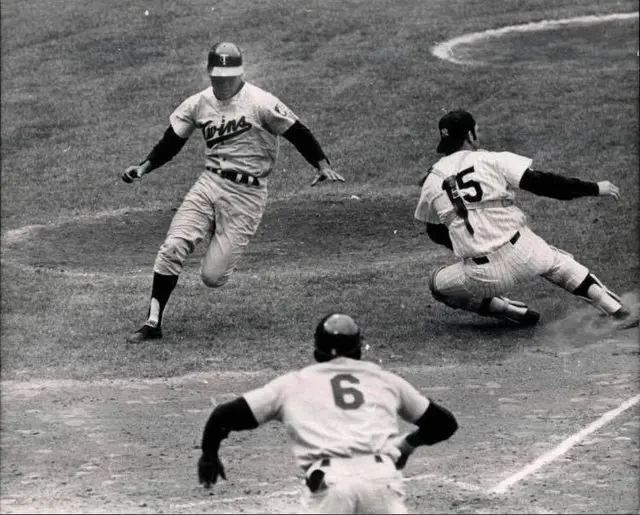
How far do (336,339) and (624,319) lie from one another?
4.93 meters

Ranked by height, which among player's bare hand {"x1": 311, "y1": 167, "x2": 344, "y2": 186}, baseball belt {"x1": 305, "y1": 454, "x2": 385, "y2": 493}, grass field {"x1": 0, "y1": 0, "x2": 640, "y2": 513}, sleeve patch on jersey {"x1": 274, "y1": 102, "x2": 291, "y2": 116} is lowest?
grass field {"x1": 0, "y1": 0, "x2": 640, "y2": 513}

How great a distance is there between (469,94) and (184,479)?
1146 centimetres

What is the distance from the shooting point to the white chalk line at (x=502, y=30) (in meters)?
19.1

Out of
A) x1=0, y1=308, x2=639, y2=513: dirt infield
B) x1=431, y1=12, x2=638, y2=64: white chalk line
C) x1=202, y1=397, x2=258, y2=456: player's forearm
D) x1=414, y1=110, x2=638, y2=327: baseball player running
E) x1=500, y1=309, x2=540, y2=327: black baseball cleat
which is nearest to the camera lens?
x1=202, y1=397, x2=258, y2=456: player's forearm

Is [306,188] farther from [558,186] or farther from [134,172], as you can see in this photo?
[558,186]

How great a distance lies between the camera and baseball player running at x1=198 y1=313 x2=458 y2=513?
5.14m

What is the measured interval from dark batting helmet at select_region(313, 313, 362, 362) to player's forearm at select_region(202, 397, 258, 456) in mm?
379

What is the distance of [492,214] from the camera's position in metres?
9.42

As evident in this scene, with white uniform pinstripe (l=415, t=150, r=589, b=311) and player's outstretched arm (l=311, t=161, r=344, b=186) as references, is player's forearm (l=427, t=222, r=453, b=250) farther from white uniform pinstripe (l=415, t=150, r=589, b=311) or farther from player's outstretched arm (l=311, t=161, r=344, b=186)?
player's outstretched arm (l=311, t=161, r=344, b=186)

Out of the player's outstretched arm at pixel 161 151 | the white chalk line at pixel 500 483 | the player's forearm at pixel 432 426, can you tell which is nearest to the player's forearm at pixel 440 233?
the player's outstretched arm at pixel 161 151

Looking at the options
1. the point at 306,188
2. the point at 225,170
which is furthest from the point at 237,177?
the point at 306,188

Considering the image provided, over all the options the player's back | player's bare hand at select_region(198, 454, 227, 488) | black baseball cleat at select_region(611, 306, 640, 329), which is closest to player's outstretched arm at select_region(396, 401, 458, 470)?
the player's back

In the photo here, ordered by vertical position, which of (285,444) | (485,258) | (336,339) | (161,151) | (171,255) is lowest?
(285,444)

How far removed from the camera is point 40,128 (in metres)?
18.5
